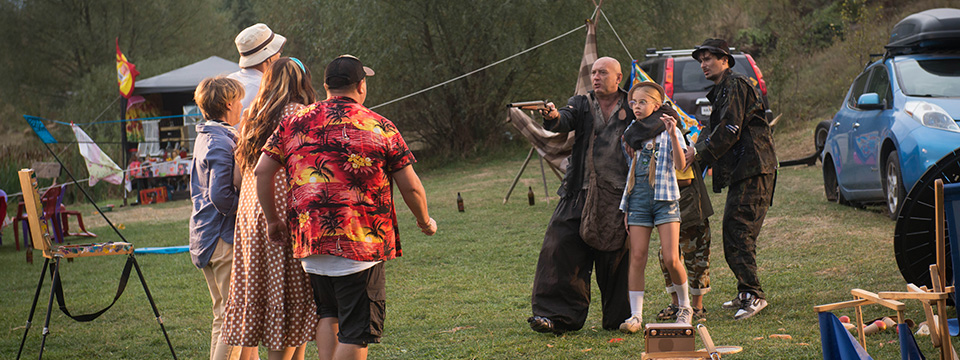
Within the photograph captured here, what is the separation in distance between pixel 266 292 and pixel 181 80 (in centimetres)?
1634

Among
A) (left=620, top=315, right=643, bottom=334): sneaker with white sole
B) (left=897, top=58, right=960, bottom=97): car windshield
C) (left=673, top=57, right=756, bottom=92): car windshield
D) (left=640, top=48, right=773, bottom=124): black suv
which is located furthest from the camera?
(left=673, top=57, right=756, bottom=92): car windshield

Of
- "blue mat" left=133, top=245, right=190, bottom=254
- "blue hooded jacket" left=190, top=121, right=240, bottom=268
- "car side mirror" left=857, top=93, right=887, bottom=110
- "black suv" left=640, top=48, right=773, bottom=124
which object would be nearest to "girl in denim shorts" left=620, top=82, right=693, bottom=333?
"blue hooded jacket" left=190, top=121, right=240, bottom=268

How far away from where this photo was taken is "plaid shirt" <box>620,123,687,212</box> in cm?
441

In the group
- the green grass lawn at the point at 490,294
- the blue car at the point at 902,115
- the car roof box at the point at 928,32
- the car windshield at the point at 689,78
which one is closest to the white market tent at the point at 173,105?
the green grass lawn at the point at 490,294

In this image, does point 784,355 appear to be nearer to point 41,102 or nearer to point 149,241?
point 149,241

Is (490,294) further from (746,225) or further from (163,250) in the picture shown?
(163,250)

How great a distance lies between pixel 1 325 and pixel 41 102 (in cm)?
2674

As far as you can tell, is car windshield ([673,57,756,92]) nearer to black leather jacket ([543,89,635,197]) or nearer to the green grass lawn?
the green grass lawn

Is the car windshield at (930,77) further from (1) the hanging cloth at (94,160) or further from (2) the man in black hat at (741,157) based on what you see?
(1) the hanging cloth at (94,160)

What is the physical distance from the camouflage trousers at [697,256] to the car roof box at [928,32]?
4099 millimetres

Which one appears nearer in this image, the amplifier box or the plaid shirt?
the amplifier box

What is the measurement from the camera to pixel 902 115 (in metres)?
7.22

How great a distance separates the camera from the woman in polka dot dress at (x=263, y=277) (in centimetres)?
338

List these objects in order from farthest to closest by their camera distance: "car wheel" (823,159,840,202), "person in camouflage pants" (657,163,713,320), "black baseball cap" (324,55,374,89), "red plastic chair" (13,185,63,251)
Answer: "red plastic chair" (13,185,63,251), "car wheel" (823,159,840,202), "person in camouflage pants" (657,163,713,320), "black baseball cap" (324,55,374,89)
